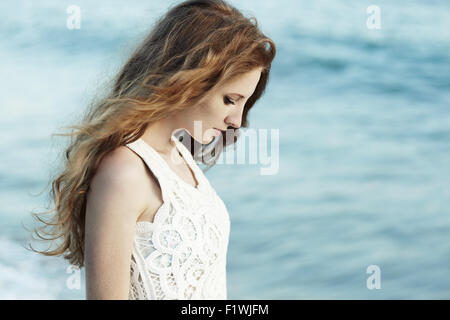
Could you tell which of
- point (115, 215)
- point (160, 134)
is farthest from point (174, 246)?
point (160, 134)

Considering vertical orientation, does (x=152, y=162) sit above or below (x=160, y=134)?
below

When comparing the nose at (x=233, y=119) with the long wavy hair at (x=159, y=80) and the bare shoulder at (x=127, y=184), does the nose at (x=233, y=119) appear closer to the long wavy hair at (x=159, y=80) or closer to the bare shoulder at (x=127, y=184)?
the long wavy hair at (x=159, y=80)

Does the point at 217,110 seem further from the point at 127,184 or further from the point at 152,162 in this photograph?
the point at 127,184

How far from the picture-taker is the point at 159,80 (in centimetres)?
132

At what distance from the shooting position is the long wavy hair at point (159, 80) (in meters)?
1.26

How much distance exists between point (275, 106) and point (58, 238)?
3.39 meters

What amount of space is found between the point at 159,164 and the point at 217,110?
7.8 inches

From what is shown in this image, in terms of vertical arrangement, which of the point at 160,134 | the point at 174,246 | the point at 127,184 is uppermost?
the point at 160,134

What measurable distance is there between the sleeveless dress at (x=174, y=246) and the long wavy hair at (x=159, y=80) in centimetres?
8

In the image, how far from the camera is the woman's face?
1.37 meters

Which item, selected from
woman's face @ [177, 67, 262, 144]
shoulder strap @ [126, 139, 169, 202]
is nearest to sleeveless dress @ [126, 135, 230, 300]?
shoulder strap @ [126, 139, 169, 202]

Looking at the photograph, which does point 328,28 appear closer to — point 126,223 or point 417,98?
point 417,98

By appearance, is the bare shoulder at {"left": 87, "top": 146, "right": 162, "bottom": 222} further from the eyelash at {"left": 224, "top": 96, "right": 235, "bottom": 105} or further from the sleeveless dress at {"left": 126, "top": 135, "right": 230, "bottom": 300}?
the eyelash at {"left": 224, "top": 96, "right": 235, "bottom": 105}
